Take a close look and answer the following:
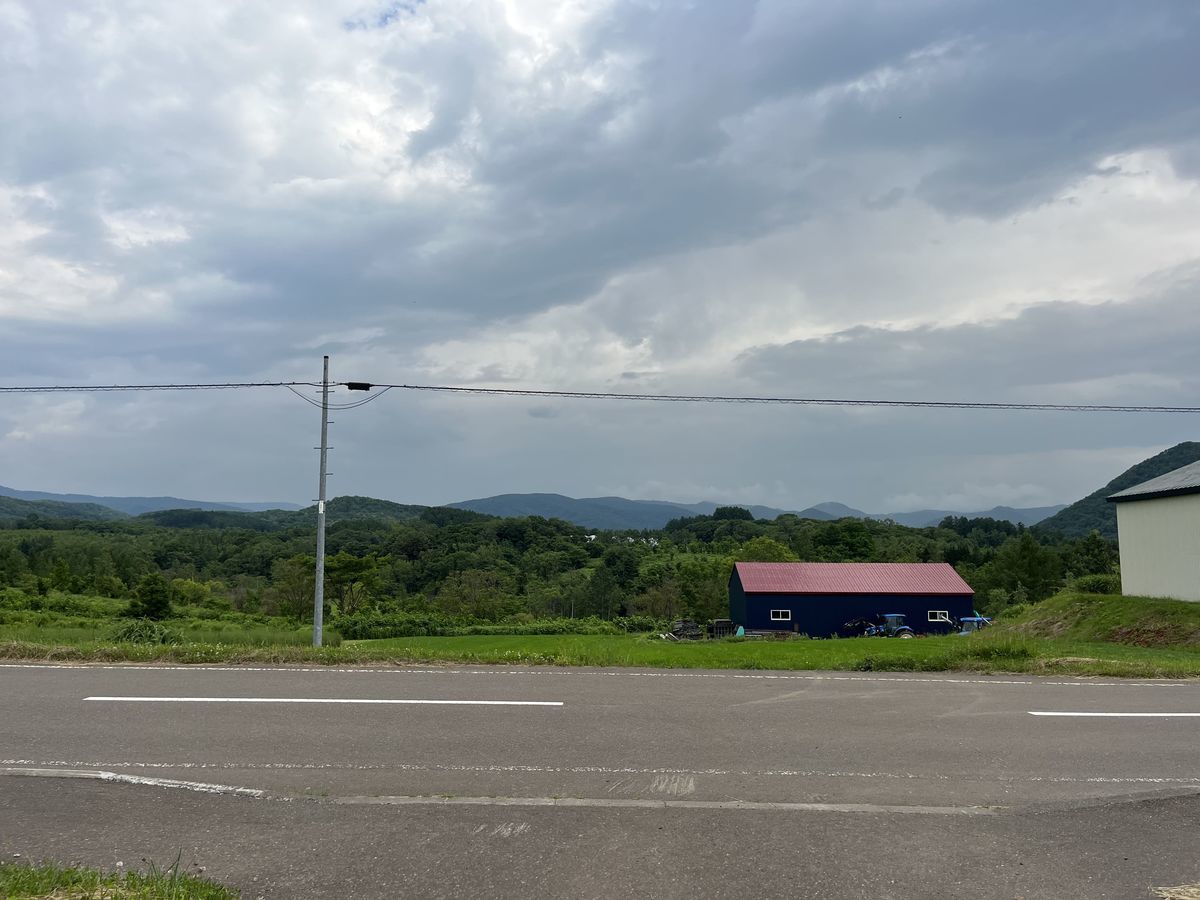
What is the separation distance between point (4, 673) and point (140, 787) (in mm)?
6419

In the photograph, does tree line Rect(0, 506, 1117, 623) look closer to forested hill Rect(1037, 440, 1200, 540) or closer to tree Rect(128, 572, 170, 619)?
tree Rect(128, 572, 170, 619)

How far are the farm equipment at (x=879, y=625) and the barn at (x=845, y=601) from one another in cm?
60

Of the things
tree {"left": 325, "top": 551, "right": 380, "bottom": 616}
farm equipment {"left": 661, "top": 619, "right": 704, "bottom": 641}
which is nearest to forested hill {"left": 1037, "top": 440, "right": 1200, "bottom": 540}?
farm equipment {"left": 661, "top": 619, "right": 704, "bottom": 641}

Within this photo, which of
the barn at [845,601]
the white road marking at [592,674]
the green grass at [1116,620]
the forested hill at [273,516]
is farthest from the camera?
the forested hill at [273,516]

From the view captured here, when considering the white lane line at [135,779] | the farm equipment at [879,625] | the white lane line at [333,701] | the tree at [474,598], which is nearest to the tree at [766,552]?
the tree at [474,598]

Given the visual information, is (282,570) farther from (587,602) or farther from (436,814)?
(436,814)

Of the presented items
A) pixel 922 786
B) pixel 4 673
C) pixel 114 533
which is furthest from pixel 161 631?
pixel 114 533

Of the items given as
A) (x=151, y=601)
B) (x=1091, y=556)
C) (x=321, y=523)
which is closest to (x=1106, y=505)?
(x=1091, y=556)

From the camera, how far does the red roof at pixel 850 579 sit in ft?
161

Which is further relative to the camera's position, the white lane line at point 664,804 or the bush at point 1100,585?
the bush at point 1100,585

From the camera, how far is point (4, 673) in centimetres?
1084

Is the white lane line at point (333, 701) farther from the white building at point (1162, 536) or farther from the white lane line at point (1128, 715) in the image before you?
the white building at point (1162, 536)

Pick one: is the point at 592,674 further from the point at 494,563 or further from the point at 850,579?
the point at 494,563

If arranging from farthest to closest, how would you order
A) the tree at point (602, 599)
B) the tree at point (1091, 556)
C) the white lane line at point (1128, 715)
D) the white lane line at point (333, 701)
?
the tree at point (602, 599)
the tree at point (1091, 556)
the white lane line at point (333, 701)
the white lane line at point (1128, 715)
